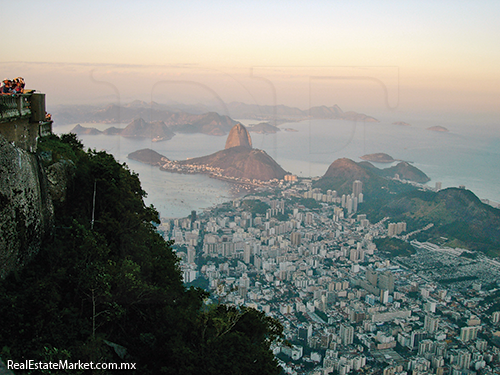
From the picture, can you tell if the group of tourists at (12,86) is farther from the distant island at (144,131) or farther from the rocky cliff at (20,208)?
the distant island at (144,131)

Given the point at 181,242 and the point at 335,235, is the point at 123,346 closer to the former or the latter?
the point at 181,242

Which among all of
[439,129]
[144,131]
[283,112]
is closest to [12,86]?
[283,112]

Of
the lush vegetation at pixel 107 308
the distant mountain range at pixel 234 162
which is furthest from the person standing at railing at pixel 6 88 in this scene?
the distant mountain range at pixel 234 162

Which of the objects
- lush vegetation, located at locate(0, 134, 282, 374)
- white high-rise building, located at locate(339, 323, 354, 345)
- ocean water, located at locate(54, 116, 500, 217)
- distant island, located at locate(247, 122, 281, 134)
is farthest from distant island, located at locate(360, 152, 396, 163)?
lush vegetation, located at locate(0, 134, 282, 374)

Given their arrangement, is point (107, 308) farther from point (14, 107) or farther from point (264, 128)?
point (264, 128)

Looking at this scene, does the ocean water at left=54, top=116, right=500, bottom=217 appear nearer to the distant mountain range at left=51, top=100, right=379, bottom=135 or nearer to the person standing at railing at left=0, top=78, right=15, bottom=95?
the distant mountain range at left=51, top=100, right=379, bottom=135

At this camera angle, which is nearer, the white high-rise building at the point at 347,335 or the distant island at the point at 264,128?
the white high-rise building at the point at 347,335

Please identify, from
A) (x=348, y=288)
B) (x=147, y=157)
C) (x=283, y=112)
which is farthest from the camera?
(x=283, y=112)
